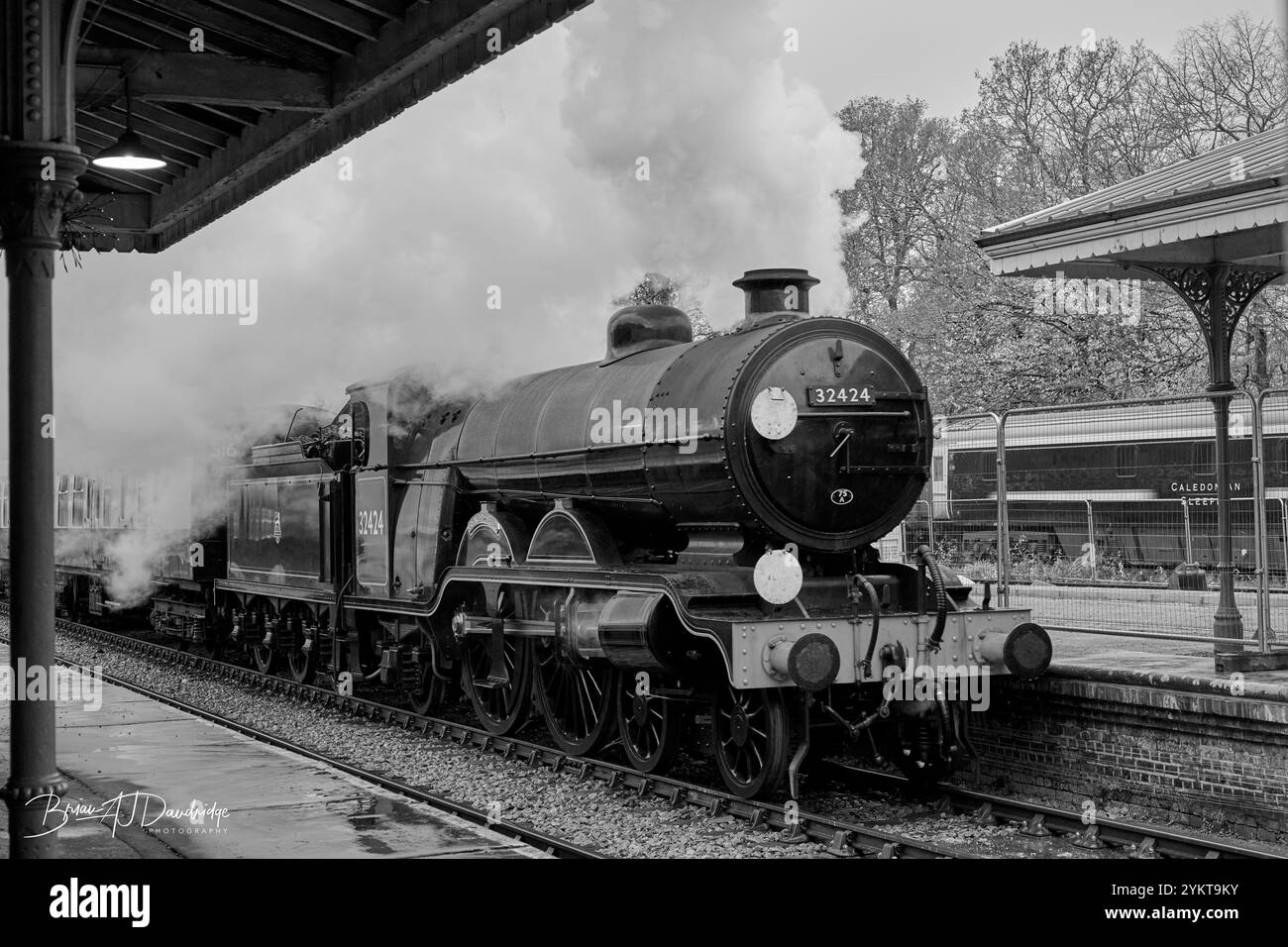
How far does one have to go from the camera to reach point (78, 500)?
21.5 m

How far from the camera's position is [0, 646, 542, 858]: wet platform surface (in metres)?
6.88

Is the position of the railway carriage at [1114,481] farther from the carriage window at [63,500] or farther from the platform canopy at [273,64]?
the carriage window at [63,500]

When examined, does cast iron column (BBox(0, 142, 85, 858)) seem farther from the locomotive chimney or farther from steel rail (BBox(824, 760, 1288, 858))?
steel rail (BBox(824, 760, 1288, 858))

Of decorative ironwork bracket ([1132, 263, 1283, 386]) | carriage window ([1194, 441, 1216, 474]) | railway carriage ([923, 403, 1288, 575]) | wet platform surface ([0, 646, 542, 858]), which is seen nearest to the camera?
wet platform surface ([0, 646, 542, 858])

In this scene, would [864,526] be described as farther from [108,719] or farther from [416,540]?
[108,719]

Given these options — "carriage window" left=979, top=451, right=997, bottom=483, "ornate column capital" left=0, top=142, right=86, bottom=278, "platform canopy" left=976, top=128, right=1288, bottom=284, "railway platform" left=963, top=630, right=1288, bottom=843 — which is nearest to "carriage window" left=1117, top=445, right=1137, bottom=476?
"carriage window" left=979, top=451, right=997, bottom=483

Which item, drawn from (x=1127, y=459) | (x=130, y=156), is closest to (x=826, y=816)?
(x=130, y=156)

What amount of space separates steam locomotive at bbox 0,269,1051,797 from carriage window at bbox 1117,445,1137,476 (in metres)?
11.3

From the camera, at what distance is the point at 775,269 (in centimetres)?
885

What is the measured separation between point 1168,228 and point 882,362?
1928mm

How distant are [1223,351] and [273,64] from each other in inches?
255

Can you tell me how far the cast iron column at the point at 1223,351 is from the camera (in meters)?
8.97

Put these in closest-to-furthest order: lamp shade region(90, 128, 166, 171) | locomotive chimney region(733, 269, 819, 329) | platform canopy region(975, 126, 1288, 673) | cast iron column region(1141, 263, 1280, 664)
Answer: lamp shade region(90, 128, 166, 171)
platform canopy region(975, 126, 1288, 673)
locomotive chimney region(733, 269, 819, 329)
cast iron column region(1141, 263, 1280, 664)
